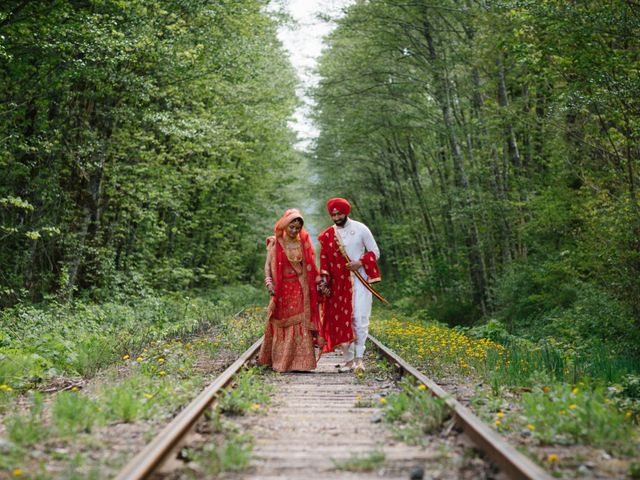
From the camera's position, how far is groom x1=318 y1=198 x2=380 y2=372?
839cm

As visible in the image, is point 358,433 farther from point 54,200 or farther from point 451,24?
point 451,24

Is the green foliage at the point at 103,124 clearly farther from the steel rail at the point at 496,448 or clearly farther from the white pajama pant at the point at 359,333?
the steel rail at the point at 496,448

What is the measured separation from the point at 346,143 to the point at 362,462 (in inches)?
851

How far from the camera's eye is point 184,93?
16.8m

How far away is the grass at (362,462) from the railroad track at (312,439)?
6cm

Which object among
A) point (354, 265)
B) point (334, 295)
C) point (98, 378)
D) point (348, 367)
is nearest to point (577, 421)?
point (354, 265)

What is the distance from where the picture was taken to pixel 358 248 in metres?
8.57

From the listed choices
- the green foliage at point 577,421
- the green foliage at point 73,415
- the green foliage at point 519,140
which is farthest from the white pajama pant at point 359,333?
the green foliage at point 73,415

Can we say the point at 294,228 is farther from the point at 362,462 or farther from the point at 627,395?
the point at 362,462

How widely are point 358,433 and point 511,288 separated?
11.3 metres

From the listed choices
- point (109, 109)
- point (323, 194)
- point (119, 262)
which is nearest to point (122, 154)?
point (109, 109)

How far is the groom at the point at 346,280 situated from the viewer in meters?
8.39

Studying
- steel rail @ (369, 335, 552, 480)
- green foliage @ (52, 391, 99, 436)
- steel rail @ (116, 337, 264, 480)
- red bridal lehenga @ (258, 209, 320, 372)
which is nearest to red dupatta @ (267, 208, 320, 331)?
red bridal lehenga @ (258, 209, 320, 372)

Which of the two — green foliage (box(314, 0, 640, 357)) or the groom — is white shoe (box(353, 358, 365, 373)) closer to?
the groom
